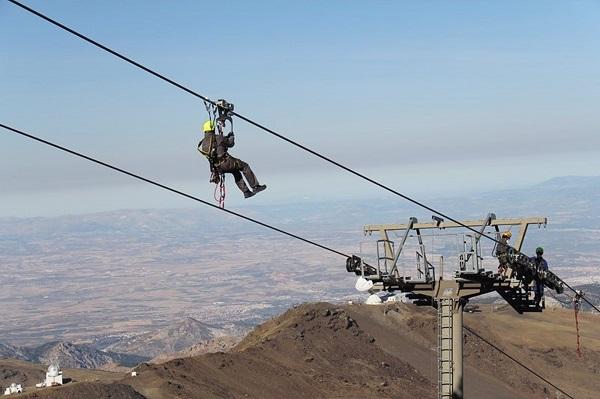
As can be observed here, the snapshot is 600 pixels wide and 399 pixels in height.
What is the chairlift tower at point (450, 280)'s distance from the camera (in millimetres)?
27531

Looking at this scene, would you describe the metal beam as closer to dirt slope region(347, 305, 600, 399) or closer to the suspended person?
the suspended person

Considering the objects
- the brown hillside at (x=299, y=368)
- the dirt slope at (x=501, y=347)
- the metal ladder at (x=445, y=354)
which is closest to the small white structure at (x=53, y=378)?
the brown hillside at (x=299, y=368)

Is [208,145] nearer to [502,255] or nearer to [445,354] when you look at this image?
[445,354]

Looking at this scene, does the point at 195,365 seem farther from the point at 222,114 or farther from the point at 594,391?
the point at 222,114

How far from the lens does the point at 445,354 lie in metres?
27.7

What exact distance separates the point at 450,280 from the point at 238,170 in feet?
31.0

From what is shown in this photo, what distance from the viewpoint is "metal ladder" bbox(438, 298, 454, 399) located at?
27422 mm

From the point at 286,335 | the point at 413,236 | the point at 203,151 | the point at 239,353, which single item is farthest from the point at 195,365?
the point at 203,151

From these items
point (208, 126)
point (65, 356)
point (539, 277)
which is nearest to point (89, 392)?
point (539, 277)

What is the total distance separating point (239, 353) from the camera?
73125 mm

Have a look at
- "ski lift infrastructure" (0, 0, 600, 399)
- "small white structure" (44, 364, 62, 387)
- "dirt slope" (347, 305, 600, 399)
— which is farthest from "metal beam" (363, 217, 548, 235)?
"dirt slope" (347, 305, 600, 399)

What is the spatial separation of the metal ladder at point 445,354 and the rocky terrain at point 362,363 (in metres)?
33.3

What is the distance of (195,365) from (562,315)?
5826 centimetres

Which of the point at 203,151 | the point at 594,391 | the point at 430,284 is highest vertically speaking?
the point at 203,151
